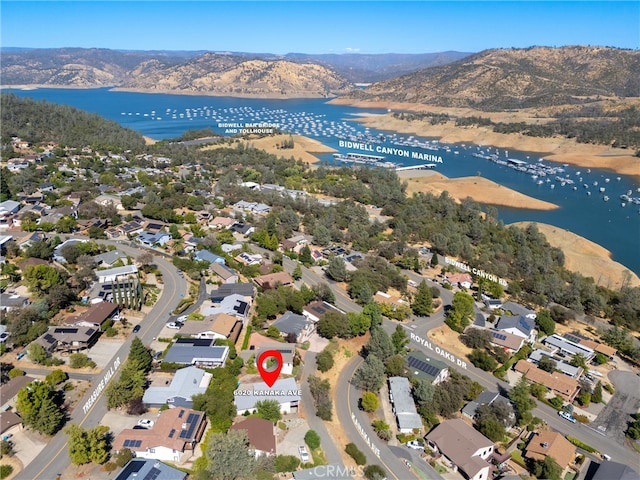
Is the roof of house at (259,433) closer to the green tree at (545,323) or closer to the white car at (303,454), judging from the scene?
the white car at (303,454)

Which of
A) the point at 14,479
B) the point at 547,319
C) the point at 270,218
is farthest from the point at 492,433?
the point at 270,218

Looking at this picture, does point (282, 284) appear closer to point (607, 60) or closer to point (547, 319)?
point (547, 319)

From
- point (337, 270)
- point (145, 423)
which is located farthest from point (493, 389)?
point (145, 423)

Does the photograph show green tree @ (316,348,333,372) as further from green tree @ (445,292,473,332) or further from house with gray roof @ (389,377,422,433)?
green tree @ (445,292,473,332)

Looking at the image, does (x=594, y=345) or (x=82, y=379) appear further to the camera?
(x=594, y=345)

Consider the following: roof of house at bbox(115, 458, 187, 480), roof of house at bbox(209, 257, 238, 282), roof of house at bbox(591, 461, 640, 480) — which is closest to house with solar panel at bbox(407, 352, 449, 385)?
roof of house at bbox(591, 461, 640, 480)

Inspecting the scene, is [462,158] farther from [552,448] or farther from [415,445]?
[415,445]
